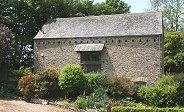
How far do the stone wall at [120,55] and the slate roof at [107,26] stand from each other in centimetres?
53

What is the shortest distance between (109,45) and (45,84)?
7.59m

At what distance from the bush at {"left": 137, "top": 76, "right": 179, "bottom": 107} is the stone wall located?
3179 mm

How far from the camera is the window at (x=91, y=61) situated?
31688 mm

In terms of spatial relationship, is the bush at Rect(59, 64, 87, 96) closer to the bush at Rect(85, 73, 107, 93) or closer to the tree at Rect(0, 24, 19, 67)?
the bush at Rect(85, 73, 107, 93)

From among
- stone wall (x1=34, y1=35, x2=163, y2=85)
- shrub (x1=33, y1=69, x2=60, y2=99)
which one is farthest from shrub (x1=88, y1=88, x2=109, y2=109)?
stone wall (x1=34, y1=35, x2=163, y2=85)

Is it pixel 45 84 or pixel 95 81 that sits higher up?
pixel 95 81

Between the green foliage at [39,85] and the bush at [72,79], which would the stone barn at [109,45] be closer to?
the bush at [72,79]

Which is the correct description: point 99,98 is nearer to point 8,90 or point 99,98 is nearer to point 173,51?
point 8,90

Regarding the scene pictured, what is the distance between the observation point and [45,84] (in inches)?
1096

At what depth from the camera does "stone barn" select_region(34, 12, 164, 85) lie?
29.9 m

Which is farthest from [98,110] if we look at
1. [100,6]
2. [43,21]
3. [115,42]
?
[100,6]

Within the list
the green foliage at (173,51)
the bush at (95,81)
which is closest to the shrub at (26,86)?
the bush at (95,81)

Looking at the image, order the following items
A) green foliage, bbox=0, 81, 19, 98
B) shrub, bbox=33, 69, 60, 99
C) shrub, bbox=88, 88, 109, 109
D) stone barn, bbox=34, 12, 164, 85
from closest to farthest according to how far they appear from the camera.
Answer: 1. shrub, bbox=88, 88, 109, 109
2. shrub, bbox=33, 69, 60, 99
3. green foliage, bbox=0, 81, 19, 98
4. stone barn, bbox=34, 12, 164, 85

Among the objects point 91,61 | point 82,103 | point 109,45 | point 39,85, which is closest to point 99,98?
point 82,103
